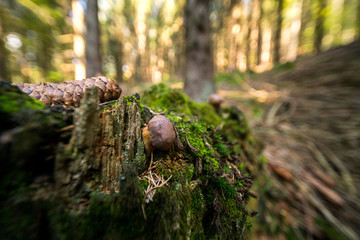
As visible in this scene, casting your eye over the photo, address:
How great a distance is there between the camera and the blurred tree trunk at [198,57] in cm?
503

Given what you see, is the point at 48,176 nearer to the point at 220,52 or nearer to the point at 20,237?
the point at 20,237

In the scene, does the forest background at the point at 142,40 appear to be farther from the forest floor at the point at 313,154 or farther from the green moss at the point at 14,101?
the green moss at the point at 14,101

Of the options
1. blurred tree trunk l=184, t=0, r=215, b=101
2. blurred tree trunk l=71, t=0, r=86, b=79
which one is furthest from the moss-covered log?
blurred tree trunk l=71, t=0, r=86, b=79

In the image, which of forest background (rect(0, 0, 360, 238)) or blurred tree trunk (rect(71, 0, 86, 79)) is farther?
blurred tree trunk (rect(71, 0, 86, 79))

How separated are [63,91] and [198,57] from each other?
4.73 meters

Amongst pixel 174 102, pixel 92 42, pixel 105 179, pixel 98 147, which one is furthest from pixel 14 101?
pixel 92 42

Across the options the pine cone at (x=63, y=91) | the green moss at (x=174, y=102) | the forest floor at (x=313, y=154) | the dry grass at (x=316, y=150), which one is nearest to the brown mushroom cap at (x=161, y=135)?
the pine cone at (x=63, y=91)

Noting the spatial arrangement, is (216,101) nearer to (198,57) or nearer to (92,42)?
(198,57)

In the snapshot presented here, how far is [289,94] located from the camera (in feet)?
16.0

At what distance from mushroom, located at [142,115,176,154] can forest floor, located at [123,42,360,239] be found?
1.83m

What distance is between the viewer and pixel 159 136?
1043mm

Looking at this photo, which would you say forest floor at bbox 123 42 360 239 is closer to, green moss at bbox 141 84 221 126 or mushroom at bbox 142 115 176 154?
green moss at bbox 141 84 221 126

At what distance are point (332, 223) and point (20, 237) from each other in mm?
3351

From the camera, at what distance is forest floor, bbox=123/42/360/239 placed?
220cm
